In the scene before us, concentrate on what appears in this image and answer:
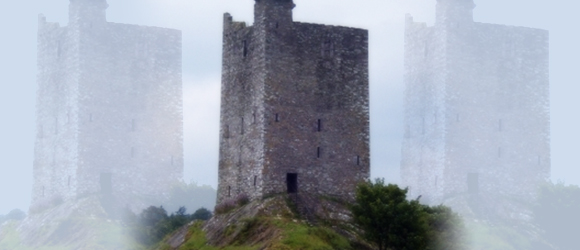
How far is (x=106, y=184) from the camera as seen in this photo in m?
117

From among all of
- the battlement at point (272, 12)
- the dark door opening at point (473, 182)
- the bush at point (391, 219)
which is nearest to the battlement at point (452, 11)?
the dark door opening at point (473, 182)

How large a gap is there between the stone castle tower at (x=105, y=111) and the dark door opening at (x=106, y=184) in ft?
0.26

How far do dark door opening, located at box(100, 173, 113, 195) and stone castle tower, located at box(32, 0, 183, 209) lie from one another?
8 centimetres

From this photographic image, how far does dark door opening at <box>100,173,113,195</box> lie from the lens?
11712 cm

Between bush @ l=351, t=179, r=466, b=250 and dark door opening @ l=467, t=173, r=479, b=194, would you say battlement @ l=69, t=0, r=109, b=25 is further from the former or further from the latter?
bush @ l=351, t=179, r=466, b=250

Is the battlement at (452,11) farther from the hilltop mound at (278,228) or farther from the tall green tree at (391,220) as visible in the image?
the tall green tree at (391,220)

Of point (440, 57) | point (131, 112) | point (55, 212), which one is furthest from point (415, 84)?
point (55, 212)

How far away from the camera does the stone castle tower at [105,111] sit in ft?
385

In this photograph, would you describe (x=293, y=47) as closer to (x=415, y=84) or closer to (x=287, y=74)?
(x=287, y=74)

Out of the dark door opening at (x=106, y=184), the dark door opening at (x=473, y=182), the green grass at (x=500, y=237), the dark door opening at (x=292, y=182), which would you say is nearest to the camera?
the dark door opening at (x=292, y=182)

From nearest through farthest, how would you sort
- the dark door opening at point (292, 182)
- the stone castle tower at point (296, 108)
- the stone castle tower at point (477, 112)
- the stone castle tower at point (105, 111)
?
the stone castle tower at point (296, 108)
the dark door opening at point (292, 182)
the stone castle tower at point (105, 111)
the stone castle tower at point (477, 112)

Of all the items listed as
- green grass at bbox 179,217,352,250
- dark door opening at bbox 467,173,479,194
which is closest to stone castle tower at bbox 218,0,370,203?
green grass at bbox 179,217,352,250

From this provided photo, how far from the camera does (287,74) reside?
62969 millimetres

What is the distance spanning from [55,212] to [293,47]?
56.4 metres
